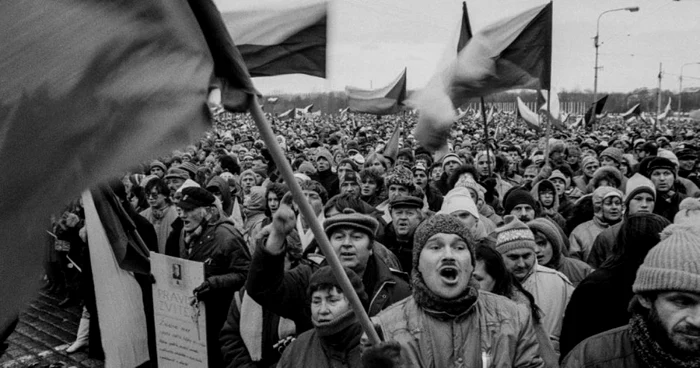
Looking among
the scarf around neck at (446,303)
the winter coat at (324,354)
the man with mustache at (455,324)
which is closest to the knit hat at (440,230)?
the man with mustache at (455,324)

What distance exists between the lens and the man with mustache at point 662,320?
8.40ft

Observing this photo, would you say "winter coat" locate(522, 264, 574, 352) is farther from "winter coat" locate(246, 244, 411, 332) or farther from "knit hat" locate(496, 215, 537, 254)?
"winter coat" locate(246, 244, 411, 332)

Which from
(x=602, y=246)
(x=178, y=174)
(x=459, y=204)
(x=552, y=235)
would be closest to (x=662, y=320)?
(x=552, y=235)

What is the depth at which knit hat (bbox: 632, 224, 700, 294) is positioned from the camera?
2.59m

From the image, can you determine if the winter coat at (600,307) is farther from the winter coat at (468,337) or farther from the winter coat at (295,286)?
the winter coat at (295,286)

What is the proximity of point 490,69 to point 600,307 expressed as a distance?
5.22ft

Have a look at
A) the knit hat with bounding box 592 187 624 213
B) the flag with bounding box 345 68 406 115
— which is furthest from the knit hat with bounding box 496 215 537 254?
the flag with bounding box 345 68 406 115

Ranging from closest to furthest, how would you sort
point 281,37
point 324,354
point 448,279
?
point 281,37, point 448,279, point 324,354

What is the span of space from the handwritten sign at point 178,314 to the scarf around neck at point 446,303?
226 centimetres

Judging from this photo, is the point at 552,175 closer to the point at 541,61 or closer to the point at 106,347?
the point at 541,61

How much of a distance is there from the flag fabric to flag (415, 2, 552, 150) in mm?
2222

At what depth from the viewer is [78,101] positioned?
1381 mm

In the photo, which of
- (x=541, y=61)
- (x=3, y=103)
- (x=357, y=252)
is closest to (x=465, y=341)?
(x=357, y=252)

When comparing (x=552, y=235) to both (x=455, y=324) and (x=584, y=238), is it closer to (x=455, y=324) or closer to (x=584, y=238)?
(x=584, y=238)
